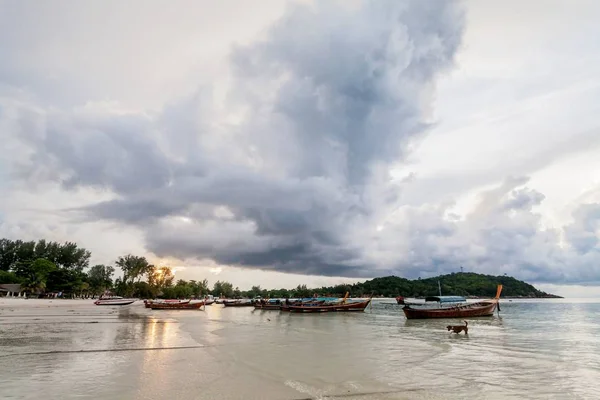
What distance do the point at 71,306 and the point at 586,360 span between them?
78.4 meters

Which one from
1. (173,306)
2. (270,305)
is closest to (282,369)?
(270,305)

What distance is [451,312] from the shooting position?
50.4 meters

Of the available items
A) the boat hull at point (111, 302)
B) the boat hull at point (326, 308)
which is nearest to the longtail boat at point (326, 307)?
the boat hull at point (326, 308)

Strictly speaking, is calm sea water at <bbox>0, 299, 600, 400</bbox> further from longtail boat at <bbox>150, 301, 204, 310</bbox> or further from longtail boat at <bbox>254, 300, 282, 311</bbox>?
longtail boat at <bbox>254, 300, 282, 311</bbox>

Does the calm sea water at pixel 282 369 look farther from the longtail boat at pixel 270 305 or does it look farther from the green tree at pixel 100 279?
the green tree at pixel 100 279

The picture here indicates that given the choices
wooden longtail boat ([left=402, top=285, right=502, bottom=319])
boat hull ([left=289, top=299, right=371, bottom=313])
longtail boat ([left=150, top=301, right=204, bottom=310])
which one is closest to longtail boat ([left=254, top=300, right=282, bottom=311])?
longtail boat ([left=150, top=301, right=204, bottom=310])

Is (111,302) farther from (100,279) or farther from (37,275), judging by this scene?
(100,279)

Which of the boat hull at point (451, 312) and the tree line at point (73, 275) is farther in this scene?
the tree line at point (73, 275)

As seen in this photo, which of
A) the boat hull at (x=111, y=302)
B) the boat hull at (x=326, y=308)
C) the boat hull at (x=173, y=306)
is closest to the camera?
the boat hull at (x=326, y=308)

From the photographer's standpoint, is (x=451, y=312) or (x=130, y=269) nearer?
(x=451, y=312)

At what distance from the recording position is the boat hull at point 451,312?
4944 centimetres

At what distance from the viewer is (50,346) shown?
66.1 feet

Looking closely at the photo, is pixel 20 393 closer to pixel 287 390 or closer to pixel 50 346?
pixel 287 390

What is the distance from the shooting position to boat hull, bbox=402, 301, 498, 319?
1946 inches
